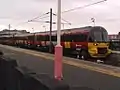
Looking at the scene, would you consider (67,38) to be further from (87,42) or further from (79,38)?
(87,42)

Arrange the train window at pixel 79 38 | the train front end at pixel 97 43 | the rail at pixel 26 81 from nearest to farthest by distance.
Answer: the rail at pixel 26 81
the train front end at pixel 97 43
the train window at pixel 79 38

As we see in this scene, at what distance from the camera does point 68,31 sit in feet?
135

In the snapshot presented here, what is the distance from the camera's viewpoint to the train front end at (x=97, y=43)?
35.4 meters

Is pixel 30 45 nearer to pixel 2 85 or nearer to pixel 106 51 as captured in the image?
pixel 106 51

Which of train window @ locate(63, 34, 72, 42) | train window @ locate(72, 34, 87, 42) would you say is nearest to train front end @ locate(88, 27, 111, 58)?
train window @ locate(72, 34, 87, 42)

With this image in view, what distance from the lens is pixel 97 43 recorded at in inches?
1400

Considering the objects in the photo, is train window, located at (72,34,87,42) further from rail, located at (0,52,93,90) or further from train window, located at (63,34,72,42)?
rail, located at (0,52,93,90)

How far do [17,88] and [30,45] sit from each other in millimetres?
56661

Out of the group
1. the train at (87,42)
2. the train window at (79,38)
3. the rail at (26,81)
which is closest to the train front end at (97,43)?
the train at (87,42)

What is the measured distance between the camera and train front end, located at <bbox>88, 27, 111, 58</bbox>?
35.4m

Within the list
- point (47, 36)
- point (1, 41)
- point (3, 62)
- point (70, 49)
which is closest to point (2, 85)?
point (3, 62)

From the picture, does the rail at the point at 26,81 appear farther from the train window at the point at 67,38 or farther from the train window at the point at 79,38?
the train window at the point at 67,38

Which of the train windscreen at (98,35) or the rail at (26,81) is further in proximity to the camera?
the train windscreen at (98,35)

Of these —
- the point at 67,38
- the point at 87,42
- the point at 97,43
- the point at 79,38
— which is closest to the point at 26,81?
the point at 97,43
